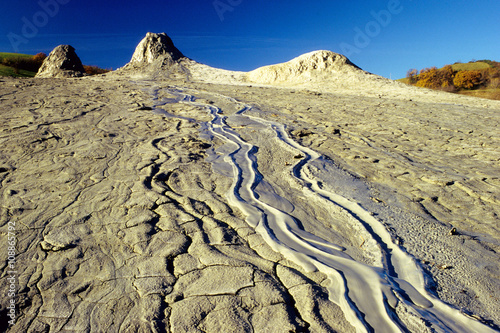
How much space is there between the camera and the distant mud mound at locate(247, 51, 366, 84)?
12055 mm

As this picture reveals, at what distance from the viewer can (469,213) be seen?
2.33 m

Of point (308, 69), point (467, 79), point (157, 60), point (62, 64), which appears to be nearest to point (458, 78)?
point (467, 79)

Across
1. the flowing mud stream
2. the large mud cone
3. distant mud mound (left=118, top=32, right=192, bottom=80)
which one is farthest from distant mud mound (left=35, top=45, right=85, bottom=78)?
the flowing mud stream

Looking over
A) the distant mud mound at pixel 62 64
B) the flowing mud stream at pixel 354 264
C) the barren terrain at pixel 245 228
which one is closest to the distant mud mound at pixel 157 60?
the distant mud mound at pixel 62 64

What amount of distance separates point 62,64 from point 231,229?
14.2 m

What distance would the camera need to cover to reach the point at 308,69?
1241 cm

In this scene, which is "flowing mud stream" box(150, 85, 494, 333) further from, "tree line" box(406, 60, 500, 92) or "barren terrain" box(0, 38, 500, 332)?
"tree line" box(406, 60, 500, 92)

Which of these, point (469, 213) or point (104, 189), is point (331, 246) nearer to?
point (469, 213)

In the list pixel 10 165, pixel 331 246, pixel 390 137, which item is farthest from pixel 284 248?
pixel 390 137

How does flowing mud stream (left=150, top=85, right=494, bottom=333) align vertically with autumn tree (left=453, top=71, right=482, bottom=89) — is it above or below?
below

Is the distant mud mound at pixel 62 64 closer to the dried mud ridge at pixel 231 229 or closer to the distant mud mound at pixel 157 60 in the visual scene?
the distant mud mound at pixel 157 60

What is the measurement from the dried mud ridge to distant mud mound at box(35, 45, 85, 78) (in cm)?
1005

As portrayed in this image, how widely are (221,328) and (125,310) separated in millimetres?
433

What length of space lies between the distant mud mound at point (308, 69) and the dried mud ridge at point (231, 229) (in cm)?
847
